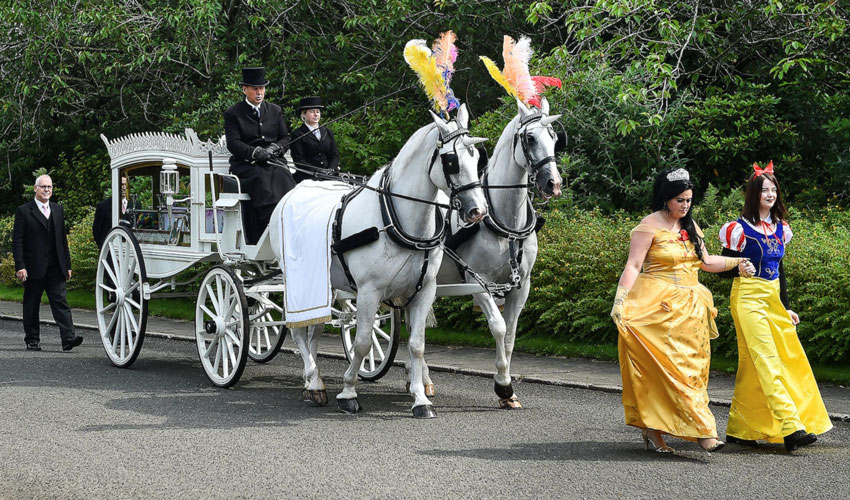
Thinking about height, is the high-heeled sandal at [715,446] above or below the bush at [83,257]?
below

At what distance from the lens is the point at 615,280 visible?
38.3ft

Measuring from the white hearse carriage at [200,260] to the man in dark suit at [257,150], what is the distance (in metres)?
0.17

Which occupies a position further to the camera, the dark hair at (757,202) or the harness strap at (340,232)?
the harness strap at (340,232)

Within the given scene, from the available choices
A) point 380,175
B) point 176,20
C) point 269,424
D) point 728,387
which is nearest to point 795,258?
point 728,387

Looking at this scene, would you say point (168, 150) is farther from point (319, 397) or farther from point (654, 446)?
point (654, 446)

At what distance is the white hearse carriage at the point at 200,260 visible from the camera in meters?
9.71

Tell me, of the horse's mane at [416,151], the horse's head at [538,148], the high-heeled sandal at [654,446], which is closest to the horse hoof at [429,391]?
the horse's mane at [416,151]

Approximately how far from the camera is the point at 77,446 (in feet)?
23.7

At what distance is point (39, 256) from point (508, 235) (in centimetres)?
673

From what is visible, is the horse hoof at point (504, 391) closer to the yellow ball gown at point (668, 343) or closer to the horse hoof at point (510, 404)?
the horse hoof at point (510, 404)

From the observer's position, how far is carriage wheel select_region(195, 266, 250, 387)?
938 cm

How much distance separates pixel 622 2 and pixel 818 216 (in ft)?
13.3

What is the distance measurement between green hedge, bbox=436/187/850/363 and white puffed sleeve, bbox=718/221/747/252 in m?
2.61

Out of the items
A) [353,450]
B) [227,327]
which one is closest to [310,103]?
[227,327]
